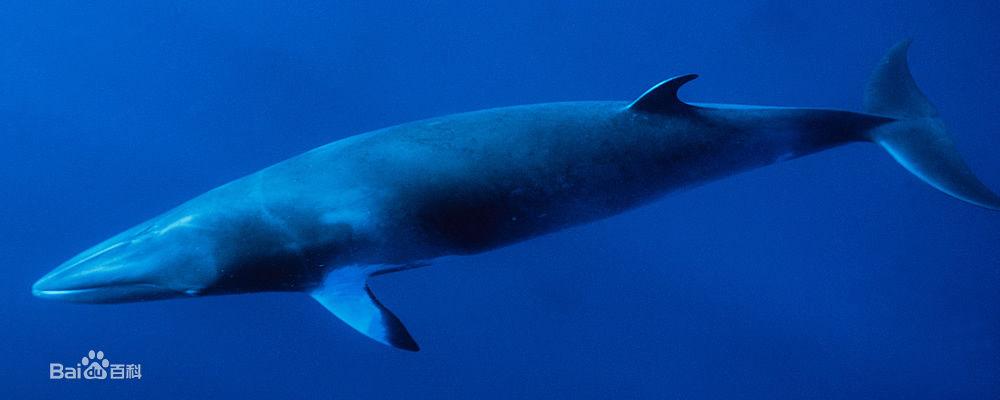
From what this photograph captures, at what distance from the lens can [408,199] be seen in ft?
16.0

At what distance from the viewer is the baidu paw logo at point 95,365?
14820 millimetres

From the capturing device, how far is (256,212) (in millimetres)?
4793

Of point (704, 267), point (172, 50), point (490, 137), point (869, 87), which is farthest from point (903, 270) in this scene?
point (172, 50)

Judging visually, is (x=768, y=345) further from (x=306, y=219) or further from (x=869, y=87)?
(x=306, y=219)

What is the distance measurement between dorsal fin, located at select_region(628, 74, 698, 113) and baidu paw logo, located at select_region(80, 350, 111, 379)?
1447 centimetres

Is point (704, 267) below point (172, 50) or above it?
below

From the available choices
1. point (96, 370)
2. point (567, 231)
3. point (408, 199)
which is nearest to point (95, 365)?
point (96, 370)

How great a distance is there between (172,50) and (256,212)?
15.9 meters

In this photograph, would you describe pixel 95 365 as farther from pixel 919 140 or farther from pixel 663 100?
pixel 919 140

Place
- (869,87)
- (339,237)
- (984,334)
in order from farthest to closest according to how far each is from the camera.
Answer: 1. (984,334)
2. (869,87)
3. (339,237)

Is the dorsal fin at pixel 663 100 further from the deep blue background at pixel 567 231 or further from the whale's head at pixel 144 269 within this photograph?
the deep blue background at pixel 567 231

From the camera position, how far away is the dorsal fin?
523 cm

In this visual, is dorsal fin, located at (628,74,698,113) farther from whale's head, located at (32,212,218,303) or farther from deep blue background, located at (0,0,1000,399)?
deep blue background, located at (0,0,1000,399)

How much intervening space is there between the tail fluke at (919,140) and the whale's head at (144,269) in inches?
233
